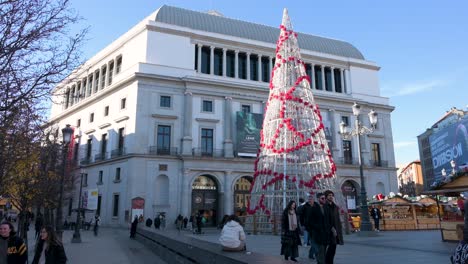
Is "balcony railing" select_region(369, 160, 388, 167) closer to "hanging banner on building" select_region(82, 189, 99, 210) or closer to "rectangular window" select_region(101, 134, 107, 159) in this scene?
"rectangular window" select_region(101, 134, 107, 159)

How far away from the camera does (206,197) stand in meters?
38.9

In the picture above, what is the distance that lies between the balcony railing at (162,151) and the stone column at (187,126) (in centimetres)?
99

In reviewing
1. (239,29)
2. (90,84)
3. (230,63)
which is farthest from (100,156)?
(239,29)

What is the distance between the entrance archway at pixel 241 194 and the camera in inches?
1559

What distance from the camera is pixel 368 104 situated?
49.2 m

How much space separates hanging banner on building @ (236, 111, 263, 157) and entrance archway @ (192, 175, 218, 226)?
435cm

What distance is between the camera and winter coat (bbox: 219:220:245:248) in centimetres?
828

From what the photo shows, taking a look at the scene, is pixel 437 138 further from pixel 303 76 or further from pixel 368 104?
pixel 303 76

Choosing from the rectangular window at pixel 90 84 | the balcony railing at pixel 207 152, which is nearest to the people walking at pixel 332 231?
the balcony railing at pixel 207 152

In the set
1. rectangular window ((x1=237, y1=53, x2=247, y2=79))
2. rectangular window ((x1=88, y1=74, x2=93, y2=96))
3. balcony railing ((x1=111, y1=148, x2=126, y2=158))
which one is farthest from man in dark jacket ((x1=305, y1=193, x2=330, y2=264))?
rectangular window ((x1=88, y1=74, x2=93, y2=96))

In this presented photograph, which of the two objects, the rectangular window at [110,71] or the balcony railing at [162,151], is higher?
the rectangular window at [110,71]

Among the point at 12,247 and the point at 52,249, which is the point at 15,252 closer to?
the point at 12,247

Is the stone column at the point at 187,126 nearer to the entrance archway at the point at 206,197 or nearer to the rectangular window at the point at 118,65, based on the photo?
the entrance archway at the point at 206,197

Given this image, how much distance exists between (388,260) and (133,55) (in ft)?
120
